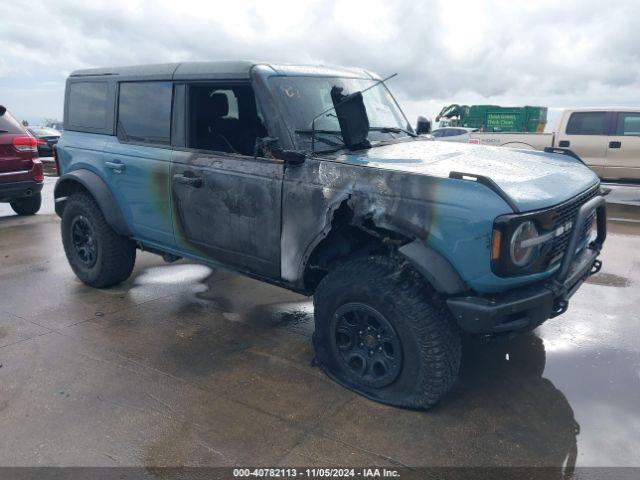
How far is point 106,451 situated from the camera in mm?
2682

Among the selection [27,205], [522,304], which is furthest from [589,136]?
[27,205]

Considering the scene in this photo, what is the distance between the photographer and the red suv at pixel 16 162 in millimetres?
7598

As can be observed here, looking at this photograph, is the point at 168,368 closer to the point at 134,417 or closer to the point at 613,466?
the point at 134,417

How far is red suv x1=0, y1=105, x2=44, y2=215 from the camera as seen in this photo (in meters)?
7.60

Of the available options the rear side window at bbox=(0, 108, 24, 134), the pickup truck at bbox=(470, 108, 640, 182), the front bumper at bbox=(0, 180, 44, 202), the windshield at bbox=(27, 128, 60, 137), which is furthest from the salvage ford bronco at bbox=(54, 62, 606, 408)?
the windshield at bbox=(27, 128, 60, 137)

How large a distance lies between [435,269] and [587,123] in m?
9.42

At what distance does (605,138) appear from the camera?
1035cm

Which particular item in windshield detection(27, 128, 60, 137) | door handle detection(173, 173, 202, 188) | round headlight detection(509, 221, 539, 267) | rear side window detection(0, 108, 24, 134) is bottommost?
round headlight detection(509, 221, 539, 267)

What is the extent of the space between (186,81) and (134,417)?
239 centimetres

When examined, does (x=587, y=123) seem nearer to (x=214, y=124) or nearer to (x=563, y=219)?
(x=563, y=219)

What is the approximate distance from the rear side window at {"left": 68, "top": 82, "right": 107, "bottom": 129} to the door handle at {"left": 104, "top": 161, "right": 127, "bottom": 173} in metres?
0.40

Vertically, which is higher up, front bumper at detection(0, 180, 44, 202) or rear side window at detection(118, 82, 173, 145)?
rear side window at detection(118, 82, 173, 145)

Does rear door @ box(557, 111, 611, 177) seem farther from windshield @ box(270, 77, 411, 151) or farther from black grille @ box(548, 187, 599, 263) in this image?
black grille @ box(548, 187, 599, 263)

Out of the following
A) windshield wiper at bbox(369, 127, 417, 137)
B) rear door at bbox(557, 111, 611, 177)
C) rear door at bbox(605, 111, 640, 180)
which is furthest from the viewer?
rear door at bbox(557, 111, 611, 177)
